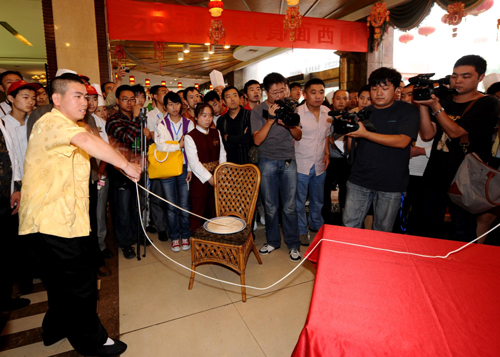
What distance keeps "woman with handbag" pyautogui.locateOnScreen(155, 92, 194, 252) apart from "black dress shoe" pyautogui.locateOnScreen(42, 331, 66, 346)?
1.29 metres

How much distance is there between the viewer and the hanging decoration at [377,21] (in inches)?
195

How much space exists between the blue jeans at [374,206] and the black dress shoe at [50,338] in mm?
2071

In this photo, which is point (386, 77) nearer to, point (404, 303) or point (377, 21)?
point (404, 303)

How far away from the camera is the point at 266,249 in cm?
284

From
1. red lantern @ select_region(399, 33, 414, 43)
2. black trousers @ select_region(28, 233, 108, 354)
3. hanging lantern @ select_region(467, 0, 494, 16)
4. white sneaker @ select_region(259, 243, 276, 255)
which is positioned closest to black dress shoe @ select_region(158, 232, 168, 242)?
white sneaker @ select_region(259, 243, 276, 255)

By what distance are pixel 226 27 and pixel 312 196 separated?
11.6ft

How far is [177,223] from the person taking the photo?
3000mm

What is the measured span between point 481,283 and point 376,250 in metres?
0.34

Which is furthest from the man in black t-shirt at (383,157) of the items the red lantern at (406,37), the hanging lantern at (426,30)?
the red lantern at (406,37)

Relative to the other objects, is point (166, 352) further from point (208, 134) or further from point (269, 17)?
point (269, 17)

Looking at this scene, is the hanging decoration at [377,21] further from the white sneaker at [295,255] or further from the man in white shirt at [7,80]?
the man in white shirt at [7,80]

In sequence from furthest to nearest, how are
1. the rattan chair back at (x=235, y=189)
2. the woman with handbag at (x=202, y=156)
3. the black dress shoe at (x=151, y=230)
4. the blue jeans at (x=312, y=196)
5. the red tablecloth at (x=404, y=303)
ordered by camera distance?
the black dress shoe at (x=151, y=230) < the blue jeans at (x=312, y=196) < the woman with handbag at (x=202, y=156) < the rattan chair back at (x=235, y=189) < the red tablecloth at (x=404, y=303)

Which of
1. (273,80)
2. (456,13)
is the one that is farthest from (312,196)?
(456,13)

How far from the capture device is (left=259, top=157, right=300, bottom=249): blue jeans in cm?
270
